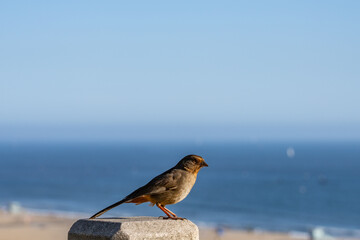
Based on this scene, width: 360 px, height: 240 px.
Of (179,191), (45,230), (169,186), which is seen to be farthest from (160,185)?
(45,230)

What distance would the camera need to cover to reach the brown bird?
5797mm

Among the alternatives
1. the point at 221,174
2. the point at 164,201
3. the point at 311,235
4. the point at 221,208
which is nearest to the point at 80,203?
the point at 221,208

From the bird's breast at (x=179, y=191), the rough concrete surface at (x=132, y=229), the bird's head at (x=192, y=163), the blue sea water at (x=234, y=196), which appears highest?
the blue sea water at (x=234, y=196)

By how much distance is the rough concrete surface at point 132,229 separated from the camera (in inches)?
193

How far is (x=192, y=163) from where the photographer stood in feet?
19.6

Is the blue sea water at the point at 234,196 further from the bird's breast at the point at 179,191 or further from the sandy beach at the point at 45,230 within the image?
the bird's breast at the point at 179,191

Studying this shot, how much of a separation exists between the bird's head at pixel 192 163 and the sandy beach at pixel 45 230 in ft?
104

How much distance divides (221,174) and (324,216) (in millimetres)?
63384

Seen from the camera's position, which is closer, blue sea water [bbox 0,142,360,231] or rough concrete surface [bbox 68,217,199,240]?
rough concrete surface [bbox 68,217,199,240]

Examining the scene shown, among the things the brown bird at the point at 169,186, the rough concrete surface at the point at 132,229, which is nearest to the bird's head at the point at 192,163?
the brown bird at the point at 169,186

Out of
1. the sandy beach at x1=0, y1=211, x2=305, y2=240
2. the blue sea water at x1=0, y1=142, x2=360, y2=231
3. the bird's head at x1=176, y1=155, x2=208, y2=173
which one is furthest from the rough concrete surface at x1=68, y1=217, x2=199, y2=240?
the blue sea water at x1=0, y1=142, x2=360, y2=231

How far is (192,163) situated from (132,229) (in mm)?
1243

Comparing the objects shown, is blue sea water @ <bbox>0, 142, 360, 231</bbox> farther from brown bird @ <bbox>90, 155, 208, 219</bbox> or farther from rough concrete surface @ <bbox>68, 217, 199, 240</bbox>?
rough concrete surface @ <bbox>68, 217, 199, 240</bbox>

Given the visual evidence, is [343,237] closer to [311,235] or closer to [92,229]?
[311,235]
